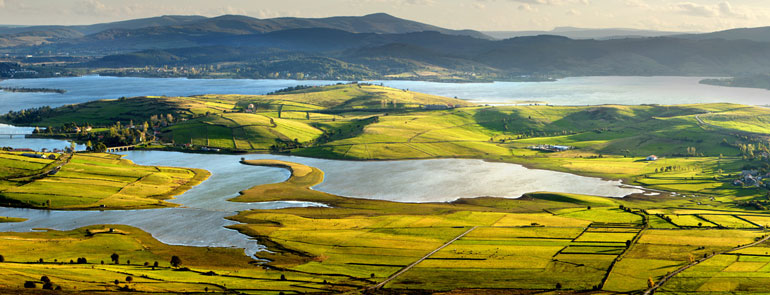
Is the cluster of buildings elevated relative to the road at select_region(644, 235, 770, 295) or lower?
elevated

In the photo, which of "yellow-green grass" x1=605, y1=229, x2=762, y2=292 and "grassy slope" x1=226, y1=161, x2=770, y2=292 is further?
"grassy slope" x1=226, y1=161, x2=770, y2=292

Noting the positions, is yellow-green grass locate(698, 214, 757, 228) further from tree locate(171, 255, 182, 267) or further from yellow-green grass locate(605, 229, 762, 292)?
tree locate(171, 255, 182, 267)

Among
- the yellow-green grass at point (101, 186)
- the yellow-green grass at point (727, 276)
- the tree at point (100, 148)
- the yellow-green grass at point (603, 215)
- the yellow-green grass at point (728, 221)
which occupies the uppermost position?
the tree at point (100, 148)

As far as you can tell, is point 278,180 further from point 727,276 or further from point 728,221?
point 727,276

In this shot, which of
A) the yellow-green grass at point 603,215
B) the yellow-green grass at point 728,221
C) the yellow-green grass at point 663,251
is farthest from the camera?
the yellow-green grass at point 603,215

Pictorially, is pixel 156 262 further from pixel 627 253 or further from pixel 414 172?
pixel 414 172

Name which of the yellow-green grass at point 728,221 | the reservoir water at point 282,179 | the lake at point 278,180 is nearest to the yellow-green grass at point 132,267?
the lake at point 278,180

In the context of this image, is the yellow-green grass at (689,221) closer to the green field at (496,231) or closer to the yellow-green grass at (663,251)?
the green field at (496,231)

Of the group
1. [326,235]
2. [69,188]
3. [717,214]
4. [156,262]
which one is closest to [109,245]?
[156,262]

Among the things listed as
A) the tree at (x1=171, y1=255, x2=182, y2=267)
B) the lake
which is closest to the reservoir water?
the lake

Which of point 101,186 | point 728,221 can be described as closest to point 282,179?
point 101,186
